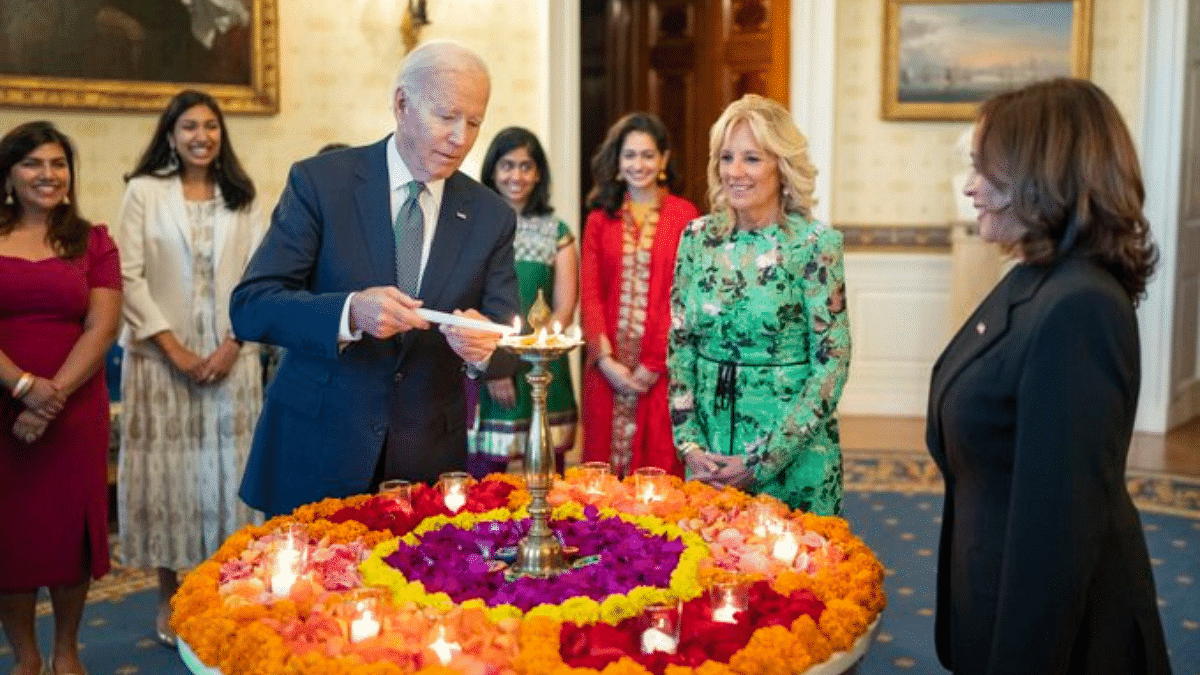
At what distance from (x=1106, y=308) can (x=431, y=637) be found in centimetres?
119

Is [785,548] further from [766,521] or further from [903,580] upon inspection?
[903,580]

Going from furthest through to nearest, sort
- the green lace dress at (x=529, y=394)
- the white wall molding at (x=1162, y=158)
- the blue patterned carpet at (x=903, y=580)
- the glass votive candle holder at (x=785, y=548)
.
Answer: the white wall molding at (x=1162, y=158) → the green lace dress at (x=529, y=394) → the blue patterned carpet at (x=903, y=580) → the glass votive candle holder at (x=785, y=548)

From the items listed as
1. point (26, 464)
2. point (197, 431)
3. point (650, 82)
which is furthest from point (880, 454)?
point (26, 464)

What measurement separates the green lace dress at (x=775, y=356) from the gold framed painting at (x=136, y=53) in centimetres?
386

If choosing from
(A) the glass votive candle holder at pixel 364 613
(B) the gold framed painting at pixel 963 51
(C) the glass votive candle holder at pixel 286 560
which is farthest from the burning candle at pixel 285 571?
(B) the gold framed painting at pixel 963 51

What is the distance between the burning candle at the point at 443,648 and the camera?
6.56 feet

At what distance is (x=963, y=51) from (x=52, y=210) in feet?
20.2

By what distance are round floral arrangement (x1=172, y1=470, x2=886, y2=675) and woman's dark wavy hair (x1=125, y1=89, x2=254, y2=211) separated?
7.28ft

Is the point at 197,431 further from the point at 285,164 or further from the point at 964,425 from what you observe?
the point at 964,425

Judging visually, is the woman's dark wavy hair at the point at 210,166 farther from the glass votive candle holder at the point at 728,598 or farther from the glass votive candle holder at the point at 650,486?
the glass votive candle holder at the point at 728,598

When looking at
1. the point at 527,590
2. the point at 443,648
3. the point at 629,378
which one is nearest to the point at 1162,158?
the point at 629,378

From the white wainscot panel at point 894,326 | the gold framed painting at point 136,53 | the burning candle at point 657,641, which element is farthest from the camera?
the white wainscot panel at point 894,326

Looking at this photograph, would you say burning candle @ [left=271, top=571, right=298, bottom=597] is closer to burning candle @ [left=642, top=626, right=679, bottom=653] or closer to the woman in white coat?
burning candle @ [left=642, top=626, right=679, bottom=653]

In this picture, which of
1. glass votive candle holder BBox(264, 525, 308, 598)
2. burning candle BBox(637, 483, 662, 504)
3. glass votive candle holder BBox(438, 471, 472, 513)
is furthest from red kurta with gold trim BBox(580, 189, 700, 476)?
glass votive candle holder BBox(264, 525, 308, 598)
